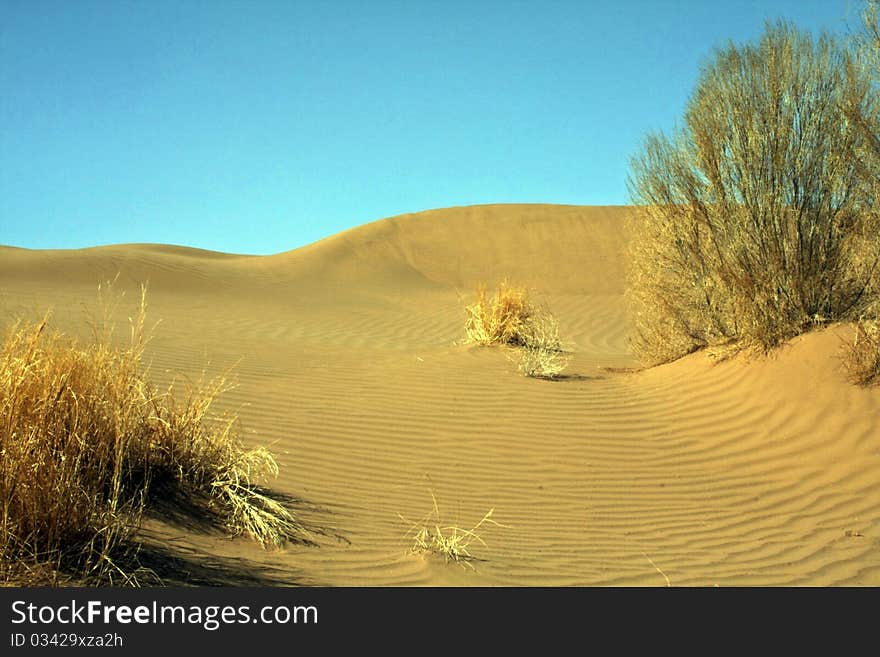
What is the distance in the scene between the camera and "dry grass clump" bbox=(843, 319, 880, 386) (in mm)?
7617

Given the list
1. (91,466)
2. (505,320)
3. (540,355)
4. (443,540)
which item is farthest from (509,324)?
(91,466)

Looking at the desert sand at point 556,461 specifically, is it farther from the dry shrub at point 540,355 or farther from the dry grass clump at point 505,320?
the dry grass clump at point 505,320

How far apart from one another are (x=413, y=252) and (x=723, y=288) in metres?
28.7

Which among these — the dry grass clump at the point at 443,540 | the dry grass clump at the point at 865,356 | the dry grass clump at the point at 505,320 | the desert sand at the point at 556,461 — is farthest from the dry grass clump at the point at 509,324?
the dry grass clump at the point at 443,540

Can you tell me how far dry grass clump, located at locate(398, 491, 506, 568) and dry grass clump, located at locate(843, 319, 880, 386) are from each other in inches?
169

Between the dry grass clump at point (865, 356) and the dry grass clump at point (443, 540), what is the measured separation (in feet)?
14.1

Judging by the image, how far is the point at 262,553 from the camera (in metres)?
4.21

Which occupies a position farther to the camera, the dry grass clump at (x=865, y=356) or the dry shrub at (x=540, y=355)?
the dry shrub at (x=540, y=355)

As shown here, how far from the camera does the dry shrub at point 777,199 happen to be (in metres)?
8.55

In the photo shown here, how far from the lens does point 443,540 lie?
4504 millimetres

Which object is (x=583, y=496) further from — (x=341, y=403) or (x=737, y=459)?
(x=341, y=403)

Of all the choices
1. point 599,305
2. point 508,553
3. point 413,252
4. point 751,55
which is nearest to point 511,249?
point 413,252

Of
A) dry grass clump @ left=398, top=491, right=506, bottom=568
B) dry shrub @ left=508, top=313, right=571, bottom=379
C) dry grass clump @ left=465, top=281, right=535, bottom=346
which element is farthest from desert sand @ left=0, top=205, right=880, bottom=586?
dry grass clump @ left=465, top=281, right=535, bottom=346

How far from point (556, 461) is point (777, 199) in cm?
412
